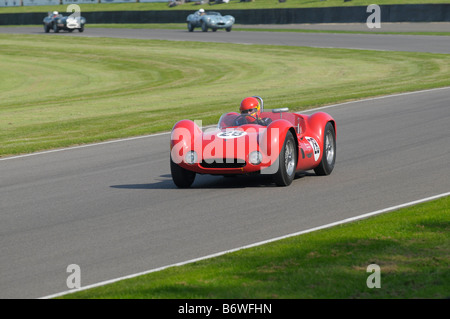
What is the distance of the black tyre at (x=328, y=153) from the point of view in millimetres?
11758

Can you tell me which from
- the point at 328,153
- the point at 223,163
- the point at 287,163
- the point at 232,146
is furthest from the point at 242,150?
the point at 328,153

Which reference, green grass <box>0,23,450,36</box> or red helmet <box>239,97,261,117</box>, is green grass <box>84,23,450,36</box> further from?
red helmet <box>239,97,261,117</box>

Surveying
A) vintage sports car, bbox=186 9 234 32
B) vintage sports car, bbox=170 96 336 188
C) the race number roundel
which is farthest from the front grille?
vintage sports car, bbox=186 9 234 32

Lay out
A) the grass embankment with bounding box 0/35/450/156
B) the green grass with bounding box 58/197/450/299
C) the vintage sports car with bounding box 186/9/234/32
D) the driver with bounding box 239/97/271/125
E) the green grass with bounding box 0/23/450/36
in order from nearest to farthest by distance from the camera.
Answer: the green grass with bounding box 58/197/450/299 < the driver with bounding box 239/97/271/125 < the grass embankment with bounding box 0/35/450/156 < the green grass with bounding box 0/23/450/36 < the vintage sports car with bounding box 186/9/234/32

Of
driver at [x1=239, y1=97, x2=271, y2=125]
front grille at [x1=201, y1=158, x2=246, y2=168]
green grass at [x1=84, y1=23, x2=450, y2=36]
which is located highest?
driver at [x1=239, y1=97, x2=271, y2=125]

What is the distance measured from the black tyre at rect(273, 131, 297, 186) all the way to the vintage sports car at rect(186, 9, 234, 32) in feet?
132

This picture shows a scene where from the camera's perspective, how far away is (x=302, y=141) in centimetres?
1149

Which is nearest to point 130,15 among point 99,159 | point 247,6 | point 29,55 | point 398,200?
point 247,6

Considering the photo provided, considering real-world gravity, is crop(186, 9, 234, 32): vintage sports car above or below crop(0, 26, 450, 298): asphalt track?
below

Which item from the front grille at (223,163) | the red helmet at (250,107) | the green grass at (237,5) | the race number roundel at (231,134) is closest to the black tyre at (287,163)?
the front grille at (223,163)

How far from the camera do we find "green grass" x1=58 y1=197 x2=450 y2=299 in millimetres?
6027

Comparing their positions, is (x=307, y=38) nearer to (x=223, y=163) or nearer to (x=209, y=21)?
(x=209, y=21)

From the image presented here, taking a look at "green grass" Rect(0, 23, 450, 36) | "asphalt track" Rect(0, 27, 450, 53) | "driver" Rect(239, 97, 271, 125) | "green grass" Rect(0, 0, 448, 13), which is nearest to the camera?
"driver" Rect(239, 97, 271, 125)

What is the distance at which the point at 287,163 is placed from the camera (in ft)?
36.3
